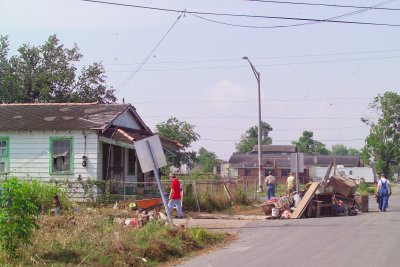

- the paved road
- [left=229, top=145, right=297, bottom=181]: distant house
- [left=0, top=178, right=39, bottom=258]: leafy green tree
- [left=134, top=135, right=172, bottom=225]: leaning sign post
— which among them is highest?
[left=229, top=145, right=297, bottom=181]: distant house

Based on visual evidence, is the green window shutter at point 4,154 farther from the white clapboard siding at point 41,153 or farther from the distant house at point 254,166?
the distant house at point 254,166

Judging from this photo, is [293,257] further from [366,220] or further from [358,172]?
[358,172]

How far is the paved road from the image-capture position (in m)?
10.3

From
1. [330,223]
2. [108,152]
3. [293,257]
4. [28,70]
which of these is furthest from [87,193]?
[28,70]

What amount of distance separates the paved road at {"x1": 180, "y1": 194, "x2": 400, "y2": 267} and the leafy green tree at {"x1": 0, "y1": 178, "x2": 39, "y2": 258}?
10.1 ft

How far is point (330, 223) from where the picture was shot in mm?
17219

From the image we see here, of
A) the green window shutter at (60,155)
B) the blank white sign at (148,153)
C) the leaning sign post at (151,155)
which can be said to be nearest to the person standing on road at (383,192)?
the leaning sign post at (151,155)

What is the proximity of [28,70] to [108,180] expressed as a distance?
19.8 meters

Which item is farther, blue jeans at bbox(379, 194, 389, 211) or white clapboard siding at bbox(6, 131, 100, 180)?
blue jeans at bbox(379, 194, 389, 211)

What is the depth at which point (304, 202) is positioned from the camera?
64.8 feet


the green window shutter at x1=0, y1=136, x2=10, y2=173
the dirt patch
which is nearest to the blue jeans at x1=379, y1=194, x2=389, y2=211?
the dirt patch

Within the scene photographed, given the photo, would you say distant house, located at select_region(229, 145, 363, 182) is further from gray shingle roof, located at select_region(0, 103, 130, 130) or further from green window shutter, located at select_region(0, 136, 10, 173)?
green window shutter, located at select_region(0, 136, 10, 173)

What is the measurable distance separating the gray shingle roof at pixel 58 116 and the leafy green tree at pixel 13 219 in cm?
1228

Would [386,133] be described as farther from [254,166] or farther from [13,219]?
[13,219]
